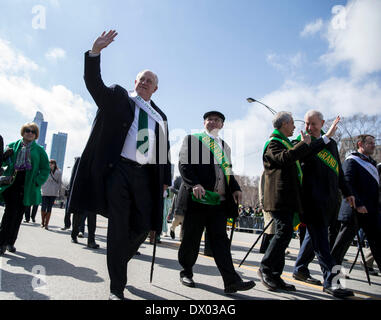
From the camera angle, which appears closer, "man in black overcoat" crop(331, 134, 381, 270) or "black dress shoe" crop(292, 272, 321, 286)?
"black dress shoe" crop(292, 272, 321, 286)

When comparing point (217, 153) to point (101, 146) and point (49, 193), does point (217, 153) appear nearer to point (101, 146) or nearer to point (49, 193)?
point (101, 146)

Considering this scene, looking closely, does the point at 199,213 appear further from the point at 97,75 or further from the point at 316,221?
the point at 97,75

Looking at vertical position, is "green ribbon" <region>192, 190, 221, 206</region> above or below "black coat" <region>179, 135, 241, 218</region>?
below

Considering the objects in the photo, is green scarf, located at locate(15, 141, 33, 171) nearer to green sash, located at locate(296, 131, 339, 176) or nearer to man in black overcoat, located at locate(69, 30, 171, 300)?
man in black overcoat, located at locate(69, 30, 171, 300)

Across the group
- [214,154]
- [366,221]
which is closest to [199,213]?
[214,154]

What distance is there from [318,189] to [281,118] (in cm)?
101

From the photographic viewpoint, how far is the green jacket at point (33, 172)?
483 centimetres

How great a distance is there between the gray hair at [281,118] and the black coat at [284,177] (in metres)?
0.29

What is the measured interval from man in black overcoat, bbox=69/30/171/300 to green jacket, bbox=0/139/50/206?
2617mm

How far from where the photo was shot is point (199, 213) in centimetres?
355

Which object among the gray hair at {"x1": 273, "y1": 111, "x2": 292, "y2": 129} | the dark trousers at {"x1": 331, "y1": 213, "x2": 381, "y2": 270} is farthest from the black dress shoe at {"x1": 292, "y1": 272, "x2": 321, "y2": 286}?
the gray hair at {"x1": 273, "y1": 111, "x2": 292, "y2": 129}

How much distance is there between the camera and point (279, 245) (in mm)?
3457

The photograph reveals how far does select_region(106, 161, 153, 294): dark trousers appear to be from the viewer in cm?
261
